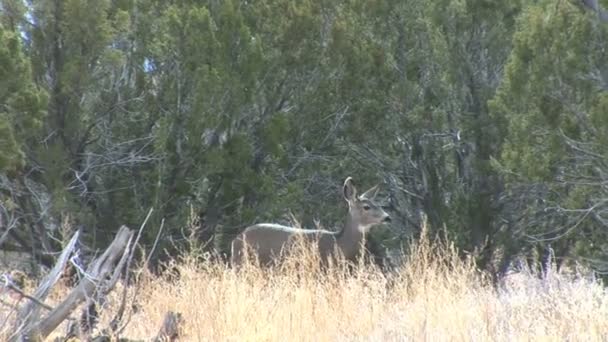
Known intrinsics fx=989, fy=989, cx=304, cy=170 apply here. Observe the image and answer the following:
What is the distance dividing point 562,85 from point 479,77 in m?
3.07

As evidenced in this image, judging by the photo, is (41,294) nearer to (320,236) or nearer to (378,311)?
(378,311)

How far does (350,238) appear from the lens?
41.7 ft

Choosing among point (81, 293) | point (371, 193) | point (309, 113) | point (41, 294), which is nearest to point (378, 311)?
point (81, 293)

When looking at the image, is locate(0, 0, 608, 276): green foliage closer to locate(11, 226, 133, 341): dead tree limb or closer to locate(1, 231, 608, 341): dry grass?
locate(1, 231, 608, 341): dry grass

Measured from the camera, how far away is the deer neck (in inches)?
491

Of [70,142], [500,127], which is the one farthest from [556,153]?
[70,142]

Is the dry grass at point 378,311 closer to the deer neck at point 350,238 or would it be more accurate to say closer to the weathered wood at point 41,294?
the weathered wood at point 41,294

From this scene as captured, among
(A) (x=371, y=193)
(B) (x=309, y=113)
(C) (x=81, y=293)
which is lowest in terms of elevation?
(C) (x=81, y=293)

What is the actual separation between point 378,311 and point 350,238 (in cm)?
467

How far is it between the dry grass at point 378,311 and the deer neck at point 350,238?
127 inches

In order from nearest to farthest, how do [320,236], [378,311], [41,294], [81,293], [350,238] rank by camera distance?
[41,294] → [81,293] → [378,311] → [320,236] → [350,238]

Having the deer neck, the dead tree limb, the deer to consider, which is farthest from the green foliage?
the dead tree limb

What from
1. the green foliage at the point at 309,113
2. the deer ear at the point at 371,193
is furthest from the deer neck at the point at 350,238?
the green foliage at the point at 309,113

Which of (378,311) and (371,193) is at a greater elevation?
(371,193)
